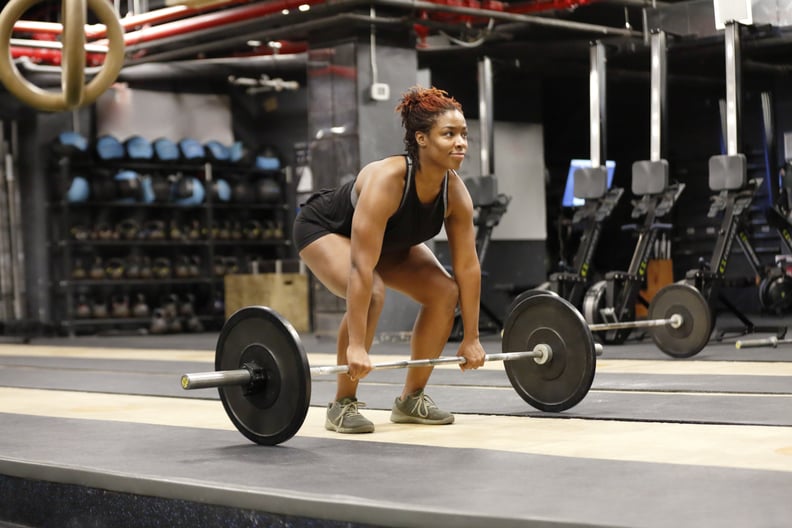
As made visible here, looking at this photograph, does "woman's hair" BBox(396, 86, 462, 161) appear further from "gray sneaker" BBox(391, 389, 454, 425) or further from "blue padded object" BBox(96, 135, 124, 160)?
"blue padded object" BBox(96, 135, 124, 160)

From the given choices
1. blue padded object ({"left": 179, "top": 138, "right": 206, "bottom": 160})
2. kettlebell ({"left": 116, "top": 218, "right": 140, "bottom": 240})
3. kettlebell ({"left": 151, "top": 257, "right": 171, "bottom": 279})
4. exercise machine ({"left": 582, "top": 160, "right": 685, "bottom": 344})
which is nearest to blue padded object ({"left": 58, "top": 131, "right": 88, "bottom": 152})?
→ kettlebell ({"left": 116, "top": 218, "right": 140, "bottom": 240})

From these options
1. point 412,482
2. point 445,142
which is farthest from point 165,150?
point 412,482

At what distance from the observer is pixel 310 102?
26.6 feet

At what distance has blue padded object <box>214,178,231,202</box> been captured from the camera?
35.8 ft

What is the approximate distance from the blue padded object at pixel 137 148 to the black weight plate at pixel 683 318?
642 centimetres

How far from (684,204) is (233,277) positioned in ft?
16.0

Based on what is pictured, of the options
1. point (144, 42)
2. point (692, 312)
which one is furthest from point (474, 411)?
point (144, 42)

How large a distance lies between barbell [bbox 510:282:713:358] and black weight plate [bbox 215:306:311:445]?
2861 mm

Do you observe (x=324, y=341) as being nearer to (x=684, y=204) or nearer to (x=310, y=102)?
(x=310, y=102)

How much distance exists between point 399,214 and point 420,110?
1.01ft

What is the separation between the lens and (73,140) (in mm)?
10242

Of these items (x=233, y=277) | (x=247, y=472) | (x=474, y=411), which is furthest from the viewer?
(x=233, y=277)

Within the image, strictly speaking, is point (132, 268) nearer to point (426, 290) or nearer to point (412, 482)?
point (426, 290)

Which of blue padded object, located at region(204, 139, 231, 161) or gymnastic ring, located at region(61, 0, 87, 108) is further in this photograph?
blue padded object, located at region(204, 139, 231, 161)
